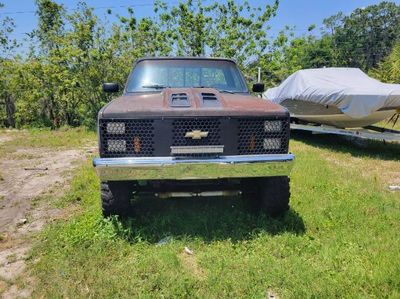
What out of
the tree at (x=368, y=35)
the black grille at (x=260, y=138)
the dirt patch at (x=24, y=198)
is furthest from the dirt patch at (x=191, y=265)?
the tree at (x=368, y=35)

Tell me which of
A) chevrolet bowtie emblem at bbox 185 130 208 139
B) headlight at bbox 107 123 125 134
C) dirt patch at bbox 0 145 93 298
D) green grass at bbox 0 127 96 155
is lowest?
green grass at bbox 0 127 96 155

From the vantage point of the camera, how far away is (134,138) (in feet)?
12.0

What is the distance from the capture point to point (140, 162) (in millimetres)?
3525

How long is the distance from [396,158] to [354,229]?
4.62 m

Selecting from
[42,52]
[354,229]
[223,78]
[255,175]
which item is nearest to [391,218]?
[354,229]

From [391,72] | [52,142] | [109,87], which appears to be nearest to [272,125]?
[109,87]

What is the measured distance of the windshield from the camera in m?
4.94

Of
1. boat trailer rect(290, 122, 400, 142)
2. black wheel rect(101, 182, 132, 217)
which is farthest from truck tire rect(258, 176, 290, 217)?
boat trailer rect(290, 122, 400, 142)

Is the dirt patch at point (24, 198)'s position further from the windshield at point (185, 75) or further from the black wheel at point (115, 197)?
the windshield at point (185, 75)

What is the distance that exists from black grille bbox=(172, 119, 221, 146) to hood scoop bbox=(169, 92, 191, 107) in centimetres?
23

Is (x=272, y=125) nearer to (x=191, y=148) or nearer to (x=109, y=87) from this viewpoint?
(x=191, y=148)

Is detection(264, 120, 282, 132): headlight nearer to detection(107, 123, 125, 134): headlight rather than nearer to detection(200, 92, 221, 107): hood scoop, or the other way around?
detection(200, 92, 221, 107): hood scoop

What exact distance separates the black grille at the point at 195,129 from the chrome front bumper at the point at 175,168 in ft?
0.64

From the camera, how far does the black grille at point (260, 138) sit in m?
3.80
